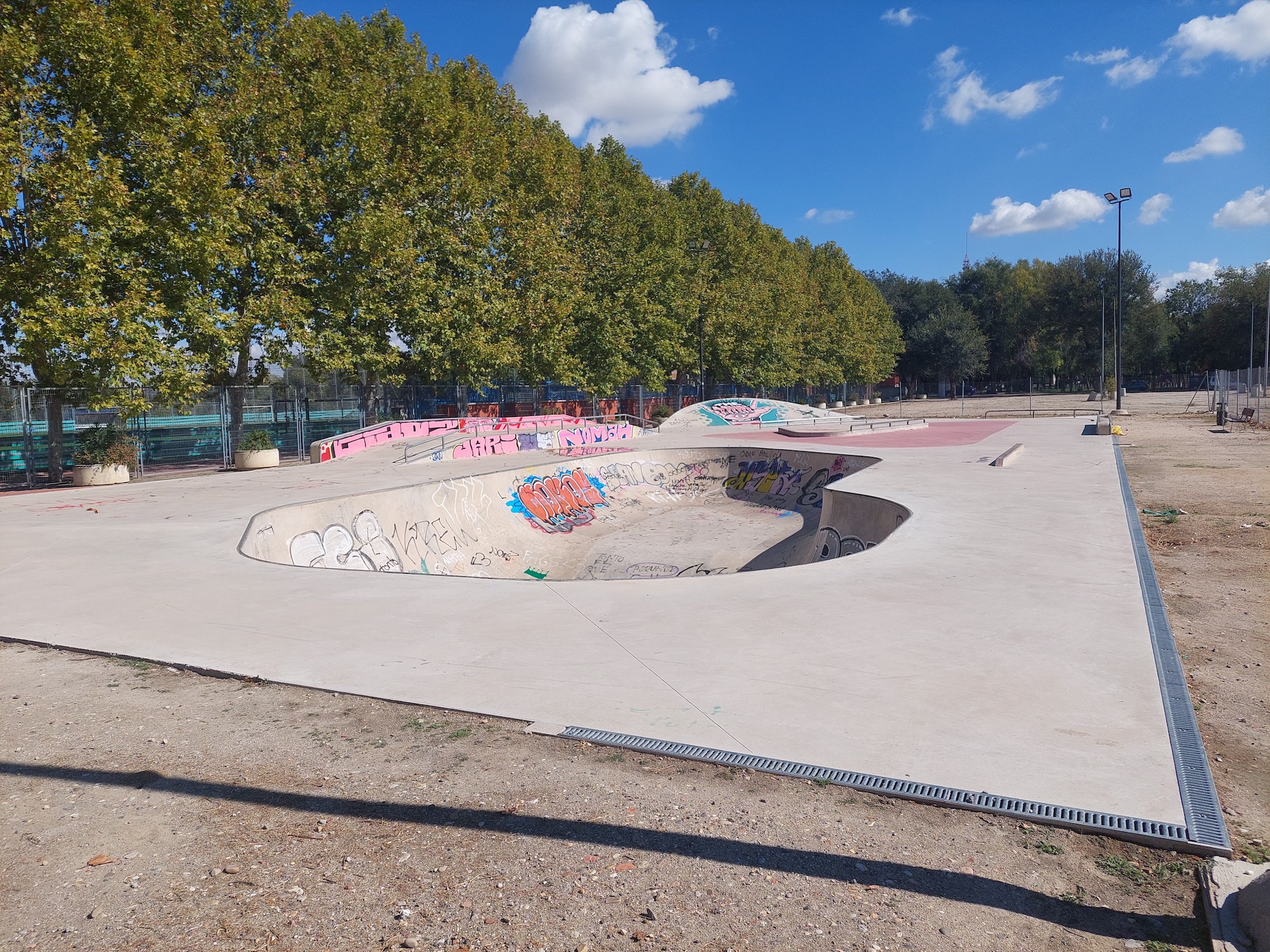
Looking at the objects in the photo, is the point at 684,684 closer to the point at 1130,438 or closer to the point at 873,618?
the point at 873,618

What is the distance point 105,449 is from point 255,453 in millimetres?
3975

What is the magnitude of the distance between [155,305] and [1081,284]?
93655 mm

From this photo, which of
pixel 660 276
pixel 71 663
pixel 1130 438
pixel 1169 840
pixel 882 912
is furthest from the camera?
Answer: pixel 660 276

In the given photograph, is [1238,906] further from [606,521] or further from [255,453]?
[255,453]

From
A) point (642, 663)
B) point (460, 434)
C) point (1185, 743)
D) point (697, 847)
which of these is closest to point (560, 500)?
point (460, 434)

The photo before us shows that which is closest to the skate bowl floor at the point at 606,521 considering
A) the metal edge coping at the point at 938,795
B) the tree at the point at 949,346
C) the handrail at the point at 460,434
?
the handrail at the point at 460,434

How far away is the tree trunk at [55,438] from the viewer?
19641 millimetres

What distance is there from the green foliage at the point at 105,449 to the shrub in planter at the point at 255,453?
2.85m

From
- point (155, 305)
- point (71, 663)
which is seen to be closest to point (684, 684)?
point (71, 663)

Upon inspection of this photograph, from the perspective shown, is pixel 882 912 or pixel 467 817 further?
pixel 467 817

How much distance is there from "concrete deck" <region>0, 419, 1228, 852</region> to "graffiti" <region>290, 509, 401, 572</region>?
1.67 metres

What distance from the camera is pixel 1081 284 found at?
289 ft

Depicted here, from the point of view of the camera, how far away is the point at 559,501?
20312mm

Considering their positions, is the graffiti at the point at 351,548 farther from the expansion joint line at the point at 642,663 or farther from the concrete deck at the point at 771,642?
the expansion joint line at the point at 642,663
